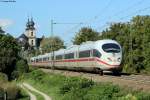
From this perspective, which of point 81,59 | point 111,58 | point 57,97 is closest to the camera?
point 57,97

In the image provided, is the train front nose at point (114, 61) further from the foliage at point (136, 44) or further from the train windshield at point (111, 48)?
the foliage at point (136, 44)

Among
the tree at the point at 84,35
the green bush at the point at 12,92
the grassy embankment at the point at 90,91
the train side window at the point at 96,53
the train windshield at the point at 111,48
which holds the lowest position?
the green bush at the point at 12,92

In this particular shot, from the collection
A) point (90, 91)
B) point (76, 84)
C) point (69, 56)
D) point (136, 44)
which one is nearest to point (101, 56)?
point (76, 84)

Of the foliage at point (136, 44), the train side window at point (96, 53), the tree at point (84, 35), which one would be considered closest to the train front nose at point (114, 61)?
the train side window at point (96, 53)

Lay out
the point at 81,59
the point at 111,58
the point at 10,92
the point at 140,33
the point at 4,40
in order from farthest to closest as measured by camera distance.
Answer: the point at 4,40 → the point at 140,33 → the point at 81,59 → the point at 10,92 → the point at 111,58

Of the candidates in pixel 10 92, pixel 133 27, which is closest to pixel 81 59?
pixel 10 92

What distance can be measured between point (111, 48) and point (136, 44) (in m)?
41.2

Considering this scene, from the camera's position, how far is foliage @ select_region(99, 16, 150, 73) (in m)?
80.4

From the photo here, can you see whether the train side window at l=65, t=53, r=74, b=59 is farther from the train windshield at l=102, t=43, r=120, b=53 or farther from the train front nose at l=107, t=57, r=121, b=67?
the train front nose at l=107, t=57, r=121, b=67

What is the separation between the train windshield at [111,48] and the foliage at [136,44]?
25.9m

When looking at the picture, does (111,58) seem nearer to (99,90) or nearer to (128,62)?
(99,90)

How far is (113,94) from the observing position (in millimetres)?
31156

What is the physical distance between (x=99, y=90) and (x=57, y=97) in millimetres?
11495

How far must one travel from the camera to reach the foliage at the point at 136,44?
80438 mm
